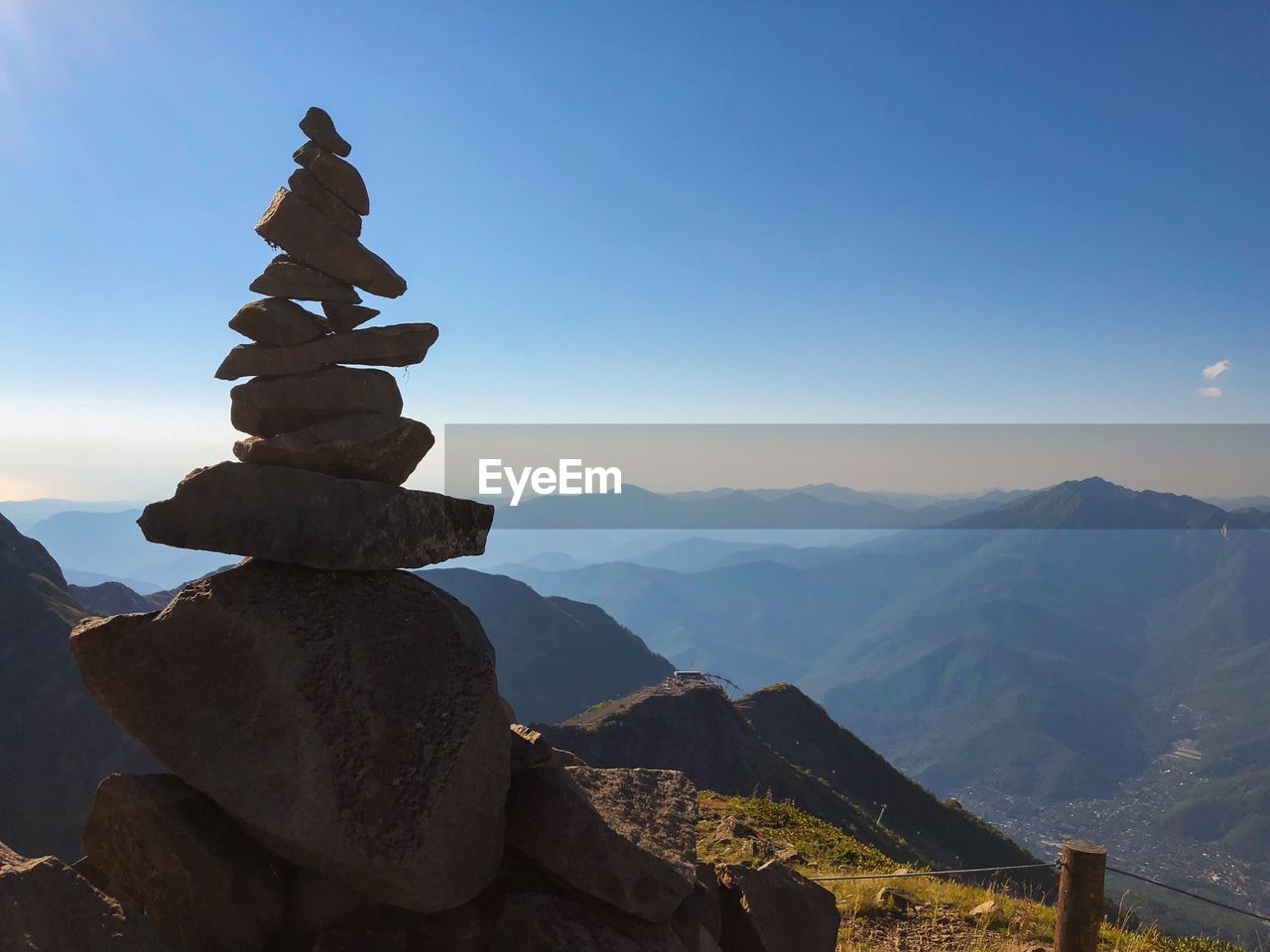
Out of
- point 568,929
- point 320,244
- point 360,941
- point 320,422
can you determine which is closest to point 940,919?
point 568,929

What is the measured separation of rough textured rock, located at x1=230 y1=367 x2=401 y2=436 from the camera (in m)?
10.8

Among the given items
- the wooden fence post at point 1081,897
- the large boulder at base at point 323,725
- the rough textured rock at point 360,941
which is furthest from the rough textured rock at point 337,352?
the wooden fence post at point 1081,897

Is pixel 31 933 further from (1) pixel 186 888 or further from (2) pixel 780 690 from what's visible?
(2) pixel 780 690

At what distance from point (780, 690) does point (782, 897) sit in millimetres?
85482

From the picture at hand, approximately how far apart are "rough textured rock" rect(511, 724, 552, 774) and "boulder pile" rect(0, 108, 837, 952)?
0.10 ft

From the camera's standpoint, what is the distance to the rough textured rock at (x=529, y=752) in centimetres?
988

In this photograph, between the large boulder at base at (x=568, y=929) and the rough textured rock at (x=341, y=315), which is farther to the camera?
the rough textured rock at (x=341, y=315)

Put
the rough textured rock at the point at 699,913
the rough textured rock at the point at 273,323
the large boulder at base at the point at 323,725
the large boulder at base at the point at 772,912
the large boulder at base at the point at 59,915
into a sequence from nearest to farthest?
1. the large boulder at base at the point at 59,915
2. the large boulder at base at the point at 323,725
3. the rough textured rock at the point at 699,913
4. the large boulder at base at the point at 772,912
5. the rough textured rock at the point at 273,323

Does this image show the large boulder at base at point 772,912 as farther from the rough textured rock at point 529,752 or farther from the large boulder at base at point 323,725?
the large boulder at base at point 323,725

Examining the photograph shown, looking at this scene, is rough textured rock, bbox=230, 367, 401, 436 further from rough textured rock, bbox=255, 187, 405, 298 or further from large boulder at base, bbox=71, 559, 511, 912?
large boulder at base, bbox=71, 559, 511, 912

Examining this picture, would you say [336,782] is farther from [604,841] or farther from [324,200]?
[324,200]

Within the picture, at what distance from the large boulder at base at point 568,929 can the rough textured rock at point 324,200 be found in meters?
9.36

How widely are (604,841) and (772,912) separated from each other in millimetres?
2987

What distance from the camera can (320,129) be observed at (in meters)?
11.1
